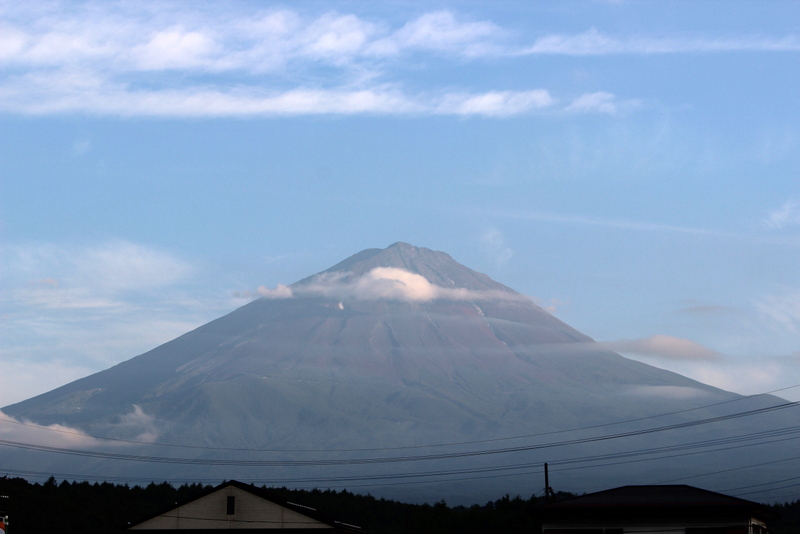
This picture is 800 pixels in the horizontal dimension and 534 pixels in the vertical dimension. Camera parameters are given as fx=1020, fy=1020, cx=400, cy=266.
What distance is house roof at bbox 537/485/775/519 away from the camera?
3762 centimetres

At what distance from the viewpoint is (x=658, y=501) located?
39375mm

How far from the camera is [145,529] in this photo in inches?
1959

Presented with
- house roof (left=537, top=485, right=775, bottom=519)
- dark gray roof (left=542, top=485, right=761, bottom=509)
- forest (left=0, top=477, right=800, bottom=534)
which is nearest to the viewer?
house roof (left=537, top=485, right=775, bottom=519)

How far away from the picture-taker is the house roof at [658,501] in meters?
37.6

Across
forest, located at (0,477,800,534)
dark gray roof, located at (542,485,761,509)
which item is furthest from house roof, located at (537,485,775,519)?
forest, located at (0,477,800,534)

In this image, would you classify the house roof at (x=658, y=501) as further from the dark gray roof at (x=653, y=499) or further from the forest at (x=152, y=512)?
the forest at (x=152, y=512)

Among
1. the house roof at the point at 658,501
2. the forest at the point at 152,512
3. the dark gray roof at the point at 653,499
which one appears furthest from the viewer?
the forest at the point at 152,512

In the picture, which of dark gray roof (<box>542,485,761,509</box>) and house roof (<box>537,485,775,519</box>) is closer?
house roof (<box>537,485,775,519</box>)

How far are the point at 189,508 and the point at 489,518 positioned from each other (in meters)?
45.7

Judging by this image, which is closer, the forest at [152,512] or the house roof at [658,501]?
the house roof at [658,501]

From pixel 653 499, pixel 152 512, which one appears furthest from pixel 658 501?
pixel 152 512

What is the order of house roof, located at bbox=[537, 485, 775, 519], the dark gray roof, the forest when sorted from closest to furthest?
house roof, located at bbox=[537, 485, 775, 519] < the dark gray roof < the forest

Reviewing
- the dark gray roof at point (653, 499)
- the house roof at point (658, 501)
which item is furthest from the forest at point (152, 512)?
the house roof at point (658, 501)

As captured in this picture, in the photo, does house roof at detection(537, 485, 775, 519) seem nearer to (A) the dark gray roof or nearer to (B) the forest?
(A) the dark gray roof
